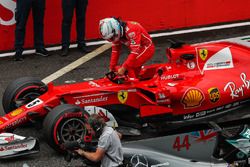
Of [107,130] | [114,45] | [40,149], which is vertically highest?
[114,45]

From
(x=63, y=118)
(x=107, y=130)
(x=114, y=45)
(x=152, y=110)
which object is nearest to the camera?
(x=107, y=130)

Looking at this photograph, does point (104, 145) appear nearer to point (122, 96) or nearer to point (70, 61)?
point (122, 96)

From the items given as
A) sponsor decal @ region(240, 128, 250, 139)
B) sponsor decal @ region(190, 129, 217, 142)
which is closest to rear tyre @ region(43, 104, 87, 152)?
sponsor decal @ region(190, 129, 217, 142)

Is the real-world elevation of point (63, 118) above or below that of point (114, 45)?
below

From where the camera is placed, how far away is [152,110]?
34.2ft

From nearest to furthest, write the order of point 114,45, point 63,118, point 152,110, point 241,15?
point 63,118 → point 152,110 → point 114,45 → point 241,15

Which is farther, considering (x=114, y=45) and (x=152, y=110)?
(x=114, y=45)

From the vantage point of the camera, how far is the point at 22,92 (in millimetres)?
10766

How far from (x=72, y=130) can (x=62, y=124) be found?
0.24m

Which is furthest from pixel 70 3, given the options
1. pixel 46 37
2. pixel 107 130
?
pixel 107 130

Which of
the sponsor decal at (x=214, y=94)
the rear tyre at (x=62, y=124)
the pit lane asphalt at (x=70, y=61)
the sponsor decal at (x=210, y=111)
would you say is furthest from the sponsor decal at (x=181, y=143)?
the pit lane asphalt at (x=70, y=61)

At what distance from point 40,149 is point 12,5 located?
485cm

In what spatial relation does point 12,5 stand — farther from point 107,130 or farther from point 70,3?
point 107,130

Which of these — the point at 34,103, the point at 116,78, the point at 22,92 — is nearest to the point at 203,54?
the point at 116,78
